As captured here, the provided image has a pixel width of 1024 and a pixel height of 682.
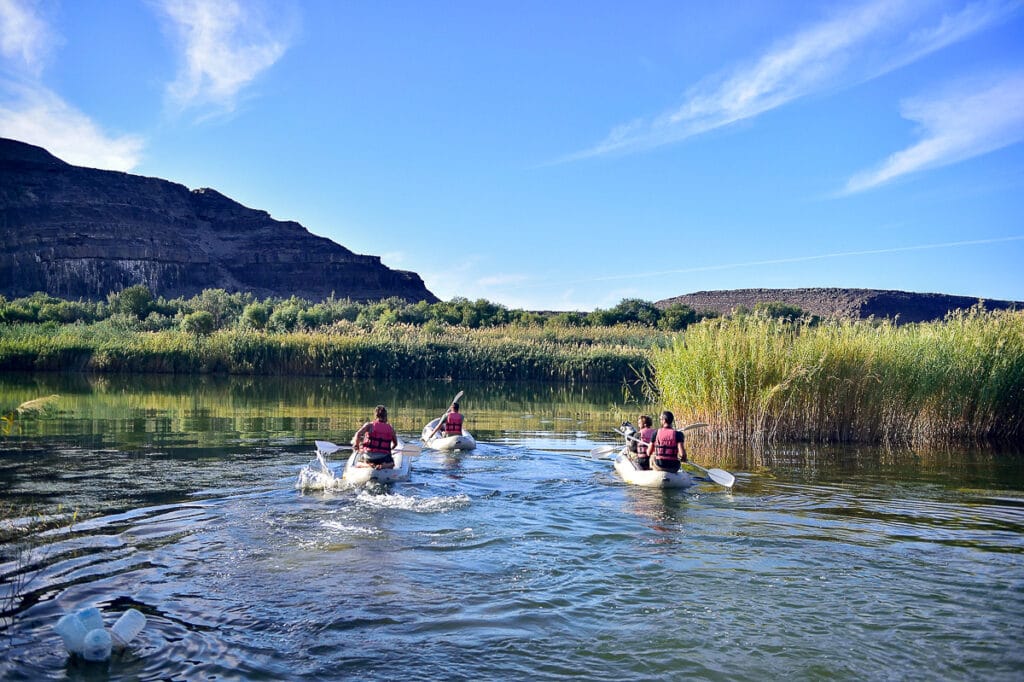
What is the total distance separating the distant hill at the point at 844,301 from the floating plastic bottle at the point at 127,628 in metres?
86.3

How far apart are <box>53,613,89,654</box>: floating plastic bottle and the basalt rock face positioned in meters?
88.0

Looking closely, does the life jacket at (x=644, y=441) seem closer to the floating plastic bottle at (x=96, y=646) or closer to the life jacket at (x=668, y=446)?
the life jacket at (x=668, y=446)

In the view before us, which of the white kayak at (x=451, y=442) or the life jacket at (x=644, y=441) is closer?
the life jacket at (x=644, y=441)

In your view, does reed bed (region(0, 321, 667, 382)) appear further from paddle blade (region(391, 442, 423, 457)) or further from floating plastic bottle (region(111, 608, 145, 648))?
floating plastic bottle (region(111, 608, 145, 648))

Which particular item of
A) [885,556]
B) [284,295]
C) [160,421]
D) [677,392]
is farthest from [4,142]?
[885,556]

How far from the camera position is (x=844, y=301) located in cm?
9212

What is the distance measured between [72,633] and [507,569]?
4.12m

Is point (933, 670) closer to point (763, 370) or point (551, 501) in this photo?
point (551, 501)

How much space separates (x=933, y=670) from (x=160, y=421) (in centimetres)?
1853

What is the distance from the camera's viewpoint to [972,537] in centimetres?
991

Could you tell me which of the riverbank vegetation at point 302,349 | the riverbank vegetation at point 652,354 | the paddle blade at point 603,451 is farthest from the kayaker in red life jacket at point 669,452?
the riverbank vegetation at point 302,349

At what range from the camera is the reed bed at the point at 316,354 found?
38.0 meters

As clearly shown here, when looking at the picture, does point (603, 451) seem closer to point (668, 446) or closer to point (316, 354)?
point (668, 446)

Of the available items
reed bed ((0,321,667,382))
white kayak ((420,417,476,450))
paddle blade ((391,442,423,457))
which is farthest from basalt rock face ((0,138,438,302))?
paddle blade ((391,442,423,457))
